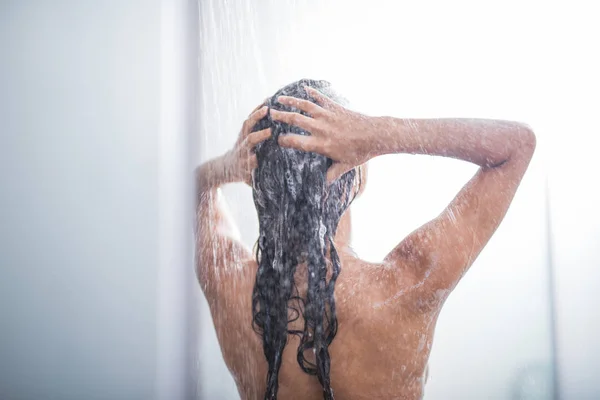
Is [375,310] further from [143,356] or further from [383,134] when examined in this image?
[143,356]

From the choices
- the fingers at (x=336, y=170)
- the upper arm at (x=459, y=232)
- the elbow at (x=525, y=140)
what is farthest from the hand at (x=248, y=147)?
the elbow at (x=525, y=140)

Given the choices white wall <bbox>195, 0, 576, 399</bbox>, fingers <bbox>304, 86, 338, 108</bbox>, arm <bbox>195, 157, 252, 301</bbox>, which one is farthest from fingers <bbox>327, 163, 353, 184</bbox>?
white wall <bbox>195, 0, 576, 399</bbox>

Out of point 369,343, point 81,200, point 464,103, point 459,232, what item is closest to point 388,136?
point 459,232

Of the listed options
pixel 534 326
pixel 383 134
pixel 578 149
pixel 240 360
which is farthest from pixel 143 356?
pixel 578 149

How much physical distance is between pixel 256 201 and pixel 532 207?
1302 millimetres

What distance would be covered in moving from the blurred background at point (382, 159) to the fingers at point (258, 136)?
0.72 m

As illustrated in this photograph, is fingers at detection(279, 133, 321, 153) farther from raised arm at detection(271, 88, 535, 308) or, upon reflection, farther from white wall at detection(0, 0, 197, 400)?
white wall at detection(0, 0, 197, 400)

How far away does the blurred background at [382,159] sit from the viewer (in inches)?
57.1

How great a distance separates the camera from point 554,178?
1742 mm

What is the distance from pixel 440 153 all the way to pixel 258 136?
316 mm

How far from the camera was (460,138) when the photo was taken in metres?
0.77

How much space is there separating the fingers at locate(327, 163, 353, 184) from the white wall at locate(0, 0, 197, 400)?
83cm

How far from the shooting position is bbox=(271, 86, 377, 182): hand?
0.79 m

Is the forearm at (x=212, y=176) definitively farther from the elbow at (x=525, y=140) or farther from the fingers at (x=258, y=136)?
the elbow at (x=525, y=140)
